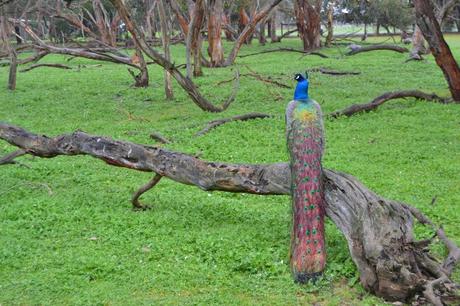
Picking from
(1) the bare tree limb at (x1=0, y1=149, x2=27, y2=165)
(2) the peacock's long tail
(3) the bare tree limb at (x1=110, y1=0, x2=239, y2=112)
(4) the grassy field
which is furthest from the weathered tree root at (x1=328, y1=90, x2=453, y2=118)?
(2) the peacock's long tail

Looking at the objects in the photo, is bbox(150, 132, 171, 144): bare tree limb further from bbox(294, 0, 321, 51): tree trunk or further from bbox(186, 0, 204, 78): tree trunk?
bbox(294, 0, 321, 51): tree trunk

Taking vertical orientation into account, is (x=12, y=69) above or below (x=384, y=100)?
above

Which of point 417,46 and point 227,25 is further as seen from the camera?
point 227,25

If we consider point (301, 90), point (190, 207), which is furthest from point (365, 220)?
point (190, 207)

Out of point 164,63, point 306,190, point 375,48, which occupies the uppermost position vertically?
point 164,63

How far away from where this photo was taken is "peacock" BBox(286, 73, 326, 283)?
5148 mm

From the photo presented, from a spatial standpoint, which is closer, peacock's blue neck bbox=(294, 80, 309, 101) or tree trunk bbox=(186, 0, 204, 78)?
peacock's blue neck bbox=(294, 80, 309, 101)

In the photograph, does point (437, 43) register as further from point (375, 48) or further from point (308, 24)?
point (308, 24)

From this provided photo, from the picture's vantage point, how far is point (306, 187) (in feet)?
17.5

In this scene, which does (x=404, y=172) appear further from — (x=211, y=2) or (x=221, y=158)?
(x=211, y=2)

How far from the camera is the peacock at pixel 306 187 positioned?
16.9ft

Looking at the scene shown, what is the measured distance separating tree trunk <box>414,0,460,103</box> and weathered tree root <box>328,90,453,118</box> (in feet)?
1.14

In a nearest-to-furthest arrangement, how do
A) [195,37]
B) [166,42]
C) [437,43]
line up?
[437,43]
[166,42]
[195,37]

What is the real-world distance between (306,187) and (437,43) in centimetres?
848
